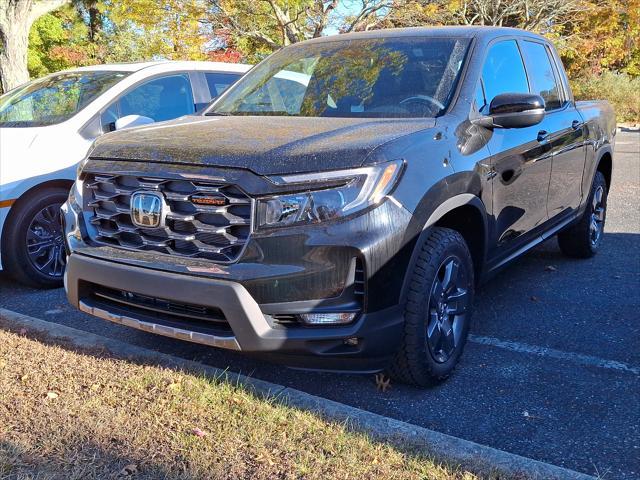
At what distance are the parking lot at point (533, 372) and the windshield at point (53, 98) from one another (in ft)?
4.41

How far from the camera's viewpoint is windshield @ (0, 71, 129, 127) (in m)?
5.50

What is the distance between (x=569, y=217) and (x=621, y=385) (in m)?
2.01

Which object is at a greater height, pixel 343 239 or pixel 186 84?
pixel 186 84

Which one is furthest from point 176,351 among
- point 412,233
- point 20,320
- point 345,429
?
point 412,233

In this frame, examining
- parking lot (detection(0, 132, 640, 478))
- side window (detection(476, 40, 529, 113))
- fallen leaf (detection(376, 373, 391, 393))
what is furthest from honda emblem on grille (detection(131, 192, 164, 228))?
side window (detection(476, 40, 529, 113))

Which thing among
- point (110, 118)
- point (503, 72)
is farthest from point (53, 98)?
point (503, 72)

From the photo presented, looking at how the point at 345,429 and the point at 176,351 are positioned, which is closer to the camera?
the point at 345,429

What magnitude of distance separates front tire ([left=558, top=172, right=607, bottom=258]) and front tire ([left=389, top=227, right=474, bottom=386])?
2545mm

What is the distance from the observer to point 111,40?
71.8 ft

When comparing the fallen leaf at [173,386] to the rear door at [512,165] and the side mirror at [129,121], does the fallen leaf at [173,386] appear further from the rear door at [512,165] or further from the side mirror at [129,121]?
the side mirror at [129,121]

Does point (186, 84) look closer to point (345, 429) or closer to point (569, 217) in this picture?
point (569, 217)

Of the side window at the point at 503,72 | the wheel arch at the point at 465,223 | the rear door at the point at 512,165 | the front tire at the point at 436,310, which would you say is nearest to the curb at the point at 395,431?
the front tire at the point at 436,310

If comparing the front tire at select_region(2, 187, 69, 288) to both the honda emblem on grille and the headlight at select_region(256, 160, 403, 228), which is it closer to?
the honda emblem on grille

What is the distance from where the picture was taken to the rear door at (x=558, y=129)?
468cm
